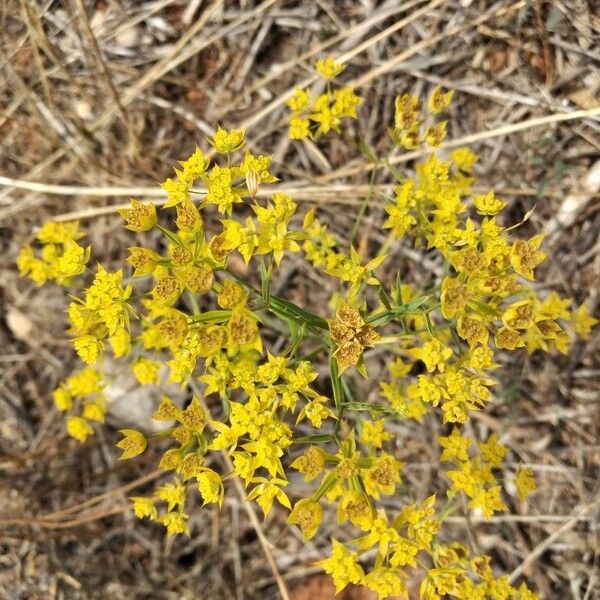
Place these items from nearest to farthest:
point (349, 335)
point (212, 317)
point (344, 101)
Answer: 1. point (349, 335)
2. point (212, 317)
3. point (344, 101)

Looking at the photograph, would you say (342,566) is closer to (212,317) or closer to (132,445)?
(132,445)

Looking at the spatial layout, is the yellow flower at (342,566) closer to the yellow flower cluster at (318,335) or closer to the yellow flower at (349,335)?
the yellow flower cluster at (318,335)

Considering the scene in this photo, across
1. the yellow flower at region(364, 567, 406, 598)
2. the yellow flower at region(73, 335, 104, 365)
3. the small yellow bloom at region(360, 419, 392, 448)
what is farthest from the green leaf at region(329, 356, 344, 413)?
the yellow flower at region(73, 335, 104, 365)

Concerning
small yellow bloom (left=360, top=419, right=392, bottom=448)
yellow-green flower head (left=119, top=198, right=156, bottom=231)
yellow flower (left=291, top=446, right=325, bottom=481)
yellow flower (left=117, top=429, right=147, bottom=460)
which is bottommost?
small yellow bloom (left=360, top=419, right=392, bottom=448)

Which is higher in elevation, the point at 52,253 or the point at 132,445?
the point at 52,253

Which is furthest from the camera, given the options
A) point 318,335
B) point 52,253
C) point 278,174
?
point 278,174

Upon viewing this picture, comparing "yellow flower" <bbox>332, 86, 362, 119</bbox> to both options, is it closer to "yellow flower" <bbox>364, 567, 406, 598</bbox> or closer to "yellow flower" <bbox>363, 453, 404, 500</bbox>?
"yellow flower" <bbox>363, 453, 404, 500</bbox>

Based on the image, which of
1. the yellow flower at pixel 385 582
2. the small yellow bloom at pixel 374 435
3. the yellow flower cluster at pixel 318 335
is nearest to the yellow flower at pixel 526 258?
the yellow flower cluster at pixel 318 335

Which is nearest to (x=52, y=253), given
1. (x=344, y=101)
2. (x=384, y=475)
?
(x=344, y=101)

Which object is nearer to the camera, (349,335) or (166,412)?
(349,335)
